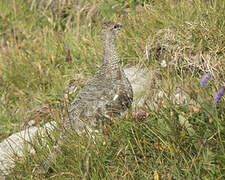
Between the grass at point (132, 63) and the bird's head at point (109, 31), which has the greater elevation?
the bird's head at point (109, 31)

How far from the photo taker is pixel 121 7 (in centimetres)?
618

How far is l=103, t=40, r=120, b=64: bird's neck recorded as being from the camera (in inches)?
170

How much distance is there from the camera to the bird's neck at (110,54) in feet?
14.2

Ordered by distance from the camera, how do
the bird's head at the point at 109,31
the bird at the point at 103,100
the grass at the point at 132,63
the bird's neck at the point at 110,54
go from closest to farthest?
the grass at the point at 132,63 < the bird at the point at 103,100 < the bird's neck at the point at 110,54 < the bird's head at the point at 109,31

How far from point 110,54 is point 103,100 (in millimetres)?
579

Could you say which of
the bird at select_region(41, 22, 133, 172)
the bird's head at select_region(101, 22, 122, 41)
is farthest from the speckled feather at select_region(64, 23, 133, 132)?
the bird's head at select_region(101, 22, 122, 41)

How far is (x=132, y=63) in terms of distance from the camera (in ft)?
18.0

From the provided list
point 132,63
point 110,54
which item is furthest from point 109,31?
point 132,63

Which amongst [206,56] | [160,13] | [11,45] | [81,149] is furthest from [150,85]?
[11,45]

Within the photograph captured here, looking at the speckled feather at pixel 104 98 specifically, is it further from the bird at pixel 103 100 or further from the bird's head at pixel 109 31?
the bird's head at pixel 109 31

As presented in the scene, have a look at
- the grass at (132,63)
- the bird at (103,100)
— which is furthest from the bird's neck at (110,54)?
the grass at (132,63)

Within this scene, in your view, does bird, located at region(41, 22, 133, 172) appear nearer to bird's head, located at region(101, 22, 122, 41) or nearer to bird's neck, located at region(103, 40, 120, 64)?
bird's neck, located at region(103, 40, 120, 64)

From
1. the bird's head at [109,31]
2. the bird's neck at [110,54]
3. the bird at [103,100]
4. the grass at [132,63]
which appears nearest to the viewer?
the grass at [132,63]

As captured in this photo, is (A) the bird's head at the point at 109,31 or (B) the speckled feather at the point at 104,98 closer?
(B) the speckled feather at the point at 104,98
